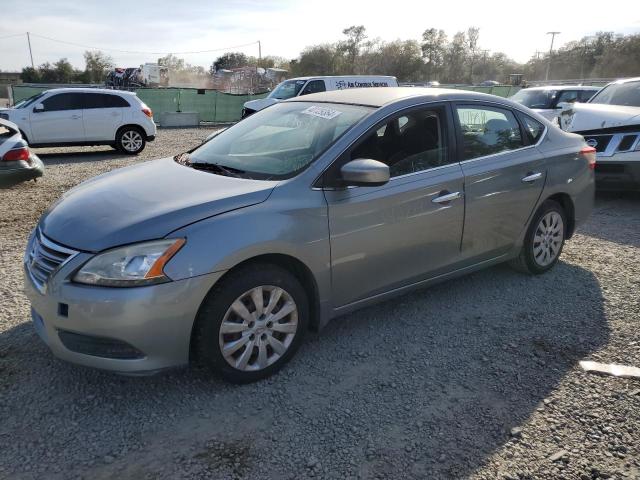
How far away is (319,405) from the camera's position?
2.85m

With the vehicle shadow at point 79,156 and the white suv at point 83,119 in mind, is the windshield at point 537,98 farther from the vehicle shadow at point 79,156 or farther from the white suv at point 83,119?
Result: the vehicle shadow at point 79,156

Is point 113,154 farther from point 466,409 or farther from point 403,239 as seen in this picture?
point 466,409

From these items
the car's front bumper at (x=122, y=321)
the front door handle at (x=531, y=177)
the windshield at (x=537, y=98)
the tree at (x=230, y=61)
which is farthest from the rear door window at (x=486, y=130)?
the tree at (x=230, y=61)

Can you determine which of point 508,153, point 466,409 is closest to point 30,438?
point 466,409

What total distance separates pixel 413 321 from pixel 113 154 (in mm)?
11399

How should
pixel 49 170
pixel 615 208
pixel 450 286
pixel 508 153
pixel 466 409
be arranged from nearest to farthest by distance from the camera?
pixel 466 409 → pixel 508 153 → pixel 450 286 → pixel 615 208 → pixel 49 170

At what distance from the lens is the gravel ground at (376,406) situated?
2.41 meters

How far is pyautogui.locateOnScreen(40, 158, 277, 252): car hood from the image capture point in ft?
8.70

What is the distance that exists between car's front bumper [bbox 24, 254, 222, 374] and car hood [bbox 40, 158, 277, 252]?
0.21m

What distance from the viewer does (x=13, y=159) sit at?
7.62 metres

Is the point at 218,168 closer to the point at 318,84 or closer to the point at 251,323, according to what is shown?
the point at 251,323

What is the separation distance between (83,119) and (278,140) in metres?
10.5

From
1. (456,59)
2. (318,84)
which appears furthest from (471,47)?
(318,84)

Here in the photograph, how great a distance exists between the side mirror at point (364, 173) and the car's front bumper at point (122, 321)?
98cm
